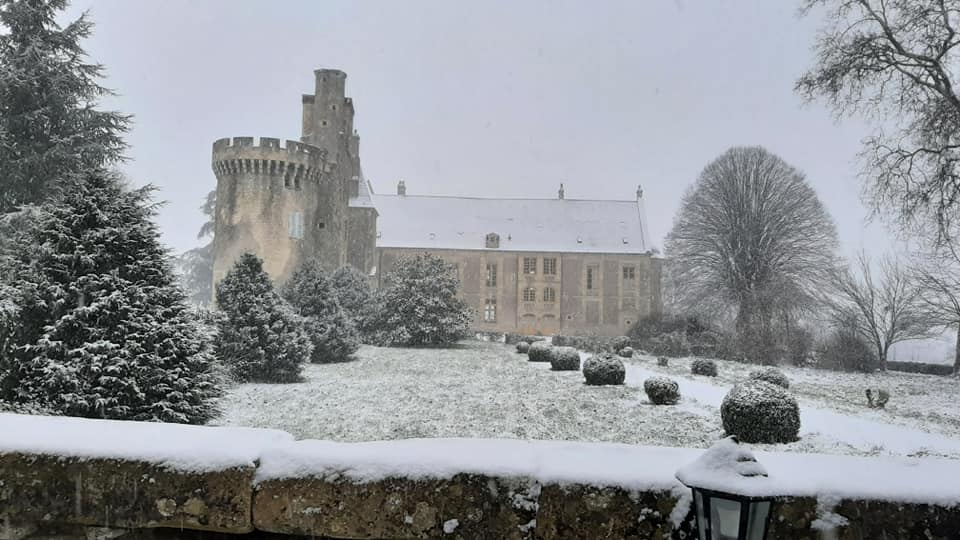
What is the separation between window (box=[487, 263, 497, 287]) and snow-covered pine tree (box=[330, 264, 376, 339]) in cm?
1615

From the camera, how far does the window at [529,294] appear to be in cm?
4056

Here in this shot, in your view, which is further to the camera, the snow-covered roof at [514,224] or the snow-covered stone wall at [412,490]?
the snow-covered roof at [514,224]

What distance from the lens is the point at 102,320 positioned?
23.8 feet

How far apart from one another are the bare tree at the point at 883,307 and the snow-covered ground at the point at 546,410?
608 cm

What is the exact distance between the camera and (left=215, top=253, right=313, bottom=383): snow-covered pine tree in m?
12.8

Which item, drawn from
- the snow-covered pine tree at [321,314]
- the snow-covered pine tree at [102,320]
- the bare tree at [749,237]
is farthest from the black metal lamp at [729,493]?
the bare tree at [749,237]

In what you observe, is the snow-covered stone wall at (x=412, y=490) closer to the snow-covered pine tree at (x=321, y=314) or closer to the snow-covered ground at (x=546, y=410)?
the snow-covered ground at (x=546, y=410)

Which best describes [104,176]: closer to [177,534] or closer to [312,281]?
[177,534]

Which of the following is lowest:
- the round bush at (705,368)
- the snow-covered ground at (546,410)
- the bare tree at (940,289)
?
the snow-covered ground at (546,410)

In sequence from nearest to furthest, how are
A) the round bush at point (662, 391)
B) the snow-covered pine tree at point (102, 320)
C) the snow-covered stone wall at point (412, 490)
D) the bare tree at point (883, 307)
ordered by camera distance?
1. the snow-covered stone wall at point (412, 490)
2. the snow-covered pine tree at point (102, 320)
3. the round bush at point (662, 391)
4. the bare tree at point (883, 307)

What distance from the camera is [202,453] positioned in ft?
6.26

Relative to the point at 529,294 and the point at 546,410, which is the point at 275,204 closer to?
the point at 529,294

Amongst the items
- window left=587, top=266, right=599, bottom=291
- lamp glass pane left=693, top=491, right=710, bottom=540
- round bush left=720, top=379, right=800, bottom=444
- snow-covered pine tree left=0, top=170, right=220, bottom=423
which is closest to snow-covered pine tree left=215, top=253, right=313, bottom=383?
snow-covered pine tree left=0, top=170, right=220, bottom=423

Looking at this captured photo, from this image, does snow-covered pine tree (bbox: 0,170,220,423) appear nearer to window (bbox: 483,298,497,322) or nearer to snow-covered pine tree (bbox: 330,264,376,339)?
snow-covered pine tree (bbox: 330,264,376,339)
